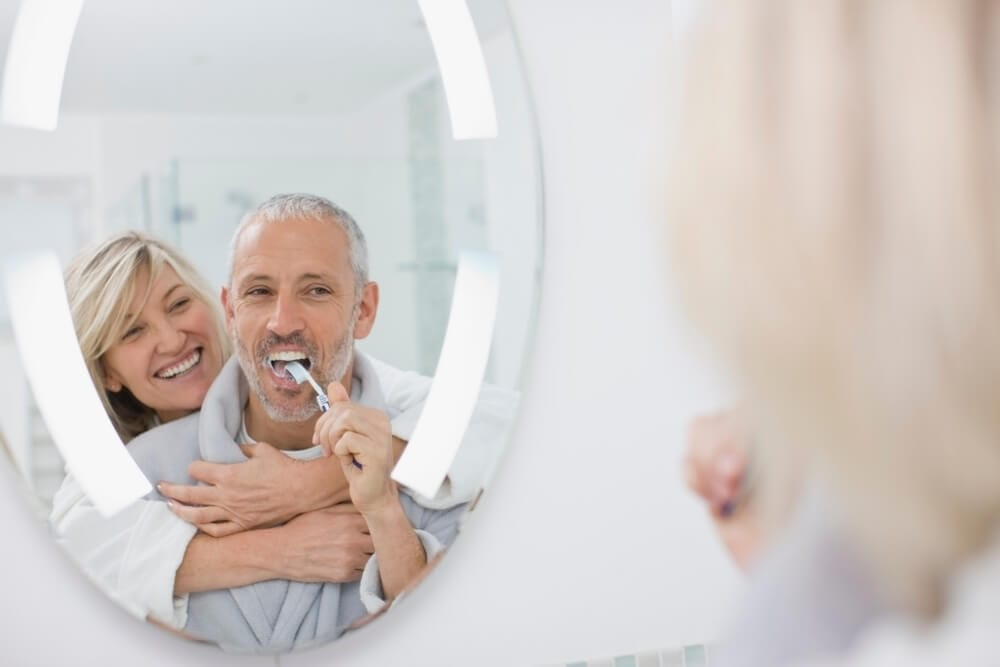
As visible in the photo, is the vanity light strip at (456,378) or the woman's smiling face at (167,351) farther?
the vanity light strip at (456,378)

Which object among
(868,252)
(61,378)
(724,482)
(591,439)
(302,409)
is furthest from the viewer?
(591,439)

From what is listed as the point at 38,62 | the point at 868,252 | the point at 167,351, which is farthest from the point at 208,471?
the point at 868,252

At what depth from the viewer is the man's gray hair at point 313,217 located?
126 centimetres

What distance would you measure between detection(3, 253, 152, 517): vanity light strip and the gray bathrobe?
0.03 m

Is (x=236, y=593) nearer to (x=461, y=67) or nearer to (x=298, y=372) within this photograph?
(x=298, y=372)

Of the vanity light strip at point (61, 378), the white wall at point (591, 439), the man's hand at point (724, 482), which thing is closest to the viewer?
the man's hand at point (724, 482)

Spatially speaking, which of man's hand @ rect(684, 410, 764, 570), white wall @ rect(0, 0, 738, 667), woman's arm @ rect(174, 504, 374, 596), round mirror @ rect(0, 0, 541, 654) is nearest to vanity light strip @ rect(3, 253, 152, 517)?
round mirror @ rect(0, 0, 541, 654)

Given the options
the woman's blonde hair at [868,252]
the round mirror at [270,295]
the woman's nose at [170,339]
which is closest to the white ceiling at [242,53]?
the round mirror at [270,295]

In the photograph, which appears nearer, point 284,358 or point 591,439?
point 284,358

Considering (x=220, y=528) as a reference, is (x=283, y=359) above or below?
above

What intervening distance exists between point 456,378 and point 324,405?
153 millimetres

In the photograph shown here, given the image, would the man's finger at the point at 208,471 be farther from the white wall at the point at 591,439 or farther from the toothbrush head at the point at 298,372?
the white wall at the point at 591,439

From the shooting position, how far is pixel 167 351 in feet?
3.98

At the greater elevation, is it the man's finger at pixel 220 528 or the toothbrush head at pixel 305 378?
the toothbrush head at pixel 305 378
